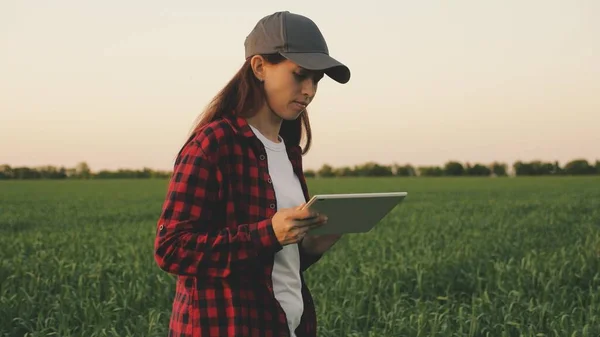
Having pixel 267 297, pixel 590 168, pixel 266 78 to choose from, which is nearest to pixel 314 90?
pixel 266 78

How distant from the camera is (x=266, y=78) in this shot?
2277mm

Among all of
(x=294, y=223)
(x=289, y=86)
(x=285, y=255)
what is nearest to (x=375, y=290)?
(x=285, y=255)

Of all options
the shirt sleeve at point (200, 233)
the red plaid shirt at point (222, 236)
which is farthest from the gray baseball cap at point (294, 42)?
the shirt sleeve at point (200, 233)

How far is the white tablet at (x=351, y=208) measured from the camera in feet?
6.60

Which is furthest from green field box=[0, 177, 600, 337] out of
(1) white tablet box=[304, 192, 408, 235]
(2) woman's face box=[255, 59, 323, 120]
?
(2) woman's face box=[255, 59, 323, 120]

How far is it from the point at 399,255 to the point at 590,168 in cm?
7554

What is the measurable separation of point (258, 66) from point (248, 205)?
427 millimetres

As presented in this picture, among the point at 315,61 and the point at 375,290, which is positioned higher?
the point at 315,61

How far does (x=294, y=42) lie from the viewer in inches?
87.0

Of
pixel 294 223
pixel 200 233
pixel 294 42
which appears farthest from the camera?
pixel 294 42

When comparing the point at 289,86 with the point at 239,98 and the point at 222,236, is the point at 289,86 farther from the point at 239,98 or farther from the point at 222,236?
the point at 222,236

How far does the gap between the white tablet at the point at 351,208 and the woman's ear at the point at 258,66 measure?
0.47 metres

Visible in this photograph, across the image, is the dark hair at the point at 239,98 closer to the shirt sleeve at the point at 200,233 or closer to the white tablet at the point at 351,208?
the shirt sleeve at the point at 200,233

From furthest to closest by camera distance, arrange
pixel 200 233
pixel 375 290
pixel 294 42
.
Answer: pixel 375 290, pixel 294 42, pixel 200 233
